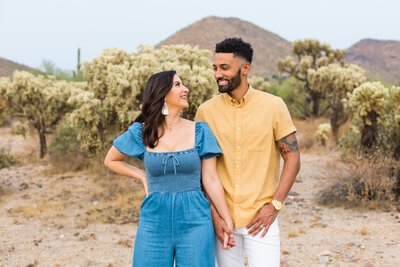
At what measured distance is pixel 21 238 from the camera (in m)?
5.79

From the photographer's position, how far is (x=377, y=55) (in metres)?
74.9

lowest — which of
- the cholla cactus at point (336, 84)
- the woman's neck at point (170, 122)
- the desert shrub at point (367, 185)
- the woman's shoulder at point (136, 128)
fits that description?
the desert shrub at point (367, 185)

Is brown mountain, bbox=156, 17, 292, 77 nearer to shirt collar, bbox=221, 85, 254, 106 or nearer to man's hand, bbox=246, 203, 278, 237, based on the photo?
shirt collar, bbox=221, 85, 254, 106

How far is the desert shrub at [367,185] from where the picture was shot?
658 cm

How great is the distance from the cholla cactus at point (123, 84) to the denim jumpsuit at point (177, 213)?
517 cm

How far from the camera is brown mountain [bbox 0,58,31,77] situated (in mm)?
37531

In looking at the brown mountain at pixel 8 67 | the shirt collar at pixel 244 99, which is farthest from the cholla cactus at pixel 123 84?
the brown mountain at pixel 8 67

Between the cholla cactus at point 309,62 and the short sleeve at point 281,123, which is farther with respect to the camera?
the cholla cactus at point 309,62

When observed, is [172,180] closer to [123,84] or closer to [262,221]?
[262,221]

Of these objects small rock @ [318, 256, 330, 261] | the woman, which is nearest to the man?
the woman

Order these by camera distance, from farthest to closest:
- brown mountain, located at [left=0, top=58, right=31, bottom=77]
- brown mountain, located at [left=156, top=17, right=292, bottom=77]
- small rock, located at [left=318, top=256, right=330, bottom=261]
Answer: brown mountain, located at [left=156, top=17, right=292, bottom=77] → brown mountain, located at [left=0, top=58, right=31, bottom=77] → small rock, located at [left=318, top=256, right=330, bottom=261]

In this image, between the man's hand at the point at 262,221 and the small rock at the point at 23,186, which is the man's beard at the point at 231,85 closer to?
the man's hand at the point at 262,221

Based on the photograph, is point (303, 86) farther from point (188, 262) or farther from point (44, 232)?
point (188, 262)

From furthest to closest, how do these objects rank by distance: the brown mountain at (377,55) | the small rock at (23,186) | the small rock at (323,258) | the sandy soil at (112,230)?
the brown mountain at (377,55) → the small rock at (23,186) → the sandy soil at (112,230) → the small rock at (323,258)
